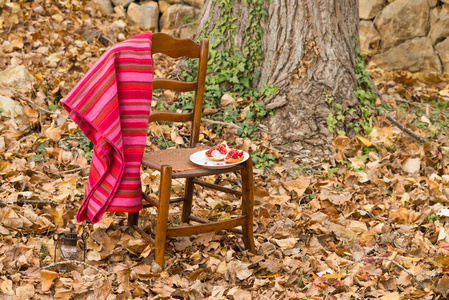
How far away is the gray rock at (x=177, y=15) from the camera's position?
5.39m

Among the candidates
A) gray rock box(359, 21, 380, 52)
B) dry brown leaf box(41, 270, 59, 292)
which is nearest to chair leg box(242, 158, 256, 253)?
dry brown leaf box(41, 270, 59, 292)

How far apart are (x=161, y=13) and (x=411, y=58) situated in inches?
114

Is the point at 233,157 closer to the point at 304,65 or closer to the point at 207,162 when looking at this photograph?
the point at 207,162

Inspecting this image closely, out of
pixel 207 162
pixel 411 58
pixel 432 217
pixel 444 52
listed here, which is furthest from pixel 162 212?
pixel 444 52

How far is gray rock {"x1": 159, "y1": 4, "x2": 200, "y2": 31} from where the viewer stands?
17.7 feet

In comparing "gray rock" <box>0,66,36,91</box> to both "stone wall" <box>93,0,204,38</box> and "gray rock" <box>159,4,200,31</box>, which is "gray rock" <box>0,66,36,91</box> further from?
"gray rock" <box>159,4,200,31</box>

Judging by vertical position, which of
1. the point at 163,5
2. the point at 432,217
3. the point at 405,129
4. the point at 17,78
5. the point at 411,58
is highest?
the point at 163,5

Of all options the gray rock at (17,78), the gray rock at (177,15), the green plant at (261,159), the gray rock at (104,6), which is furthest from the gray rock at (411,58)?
the gray rock at (17,78)

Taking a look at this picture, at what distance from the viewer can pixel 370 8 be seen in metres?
5.74

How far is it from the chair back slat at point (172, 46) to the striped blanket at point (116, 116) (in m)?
0.07

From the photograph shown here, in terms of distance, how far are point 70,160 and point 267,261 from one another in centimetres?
154

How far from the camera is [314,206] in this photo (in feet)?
10.3

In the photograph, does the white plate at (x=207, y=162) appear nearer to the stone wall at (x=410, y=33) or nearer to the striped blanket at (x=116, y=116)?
the striped blanket at (x=116, y=116)

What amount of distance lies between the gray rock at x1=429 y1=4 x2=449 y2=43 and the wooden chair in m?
3.97
